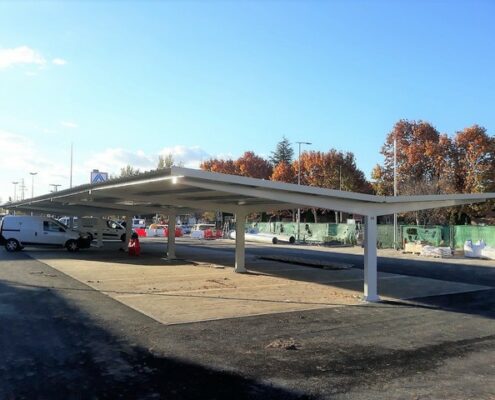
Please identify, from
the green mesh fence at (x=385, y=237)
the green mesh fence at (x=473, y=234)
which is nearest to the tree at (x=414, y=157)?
the green mesh fence at (x=385, y=237)

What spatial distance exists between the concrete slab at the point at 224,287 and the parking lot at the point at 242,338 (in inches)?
2.4

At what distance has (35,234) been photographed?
27.7 m

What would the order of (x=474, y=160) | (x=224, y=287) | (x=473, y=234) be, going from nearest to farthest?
(x=224, y=287) → (x=473, y=234) → (x=474, y=160)

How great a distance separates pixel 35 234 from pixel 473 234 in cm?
2605

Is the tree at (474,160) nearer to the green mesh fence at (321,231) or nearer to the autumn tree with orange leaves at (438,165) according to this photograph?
the autumn tree with orange leaves at (438,165)

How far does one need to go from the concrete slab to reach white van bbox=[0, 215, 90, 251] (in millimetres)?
6101

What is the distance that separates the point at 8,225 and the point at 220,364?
934 inches

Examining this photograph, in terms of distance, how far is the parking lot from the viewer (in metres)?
6.04

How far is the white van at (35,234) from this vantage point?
27.2 m

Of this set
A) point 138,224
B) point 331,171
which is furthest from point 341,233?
point 138,224

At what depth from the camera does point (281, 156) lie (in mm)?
97000

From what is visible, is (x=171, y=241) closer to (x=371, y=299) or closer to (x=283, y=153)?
(x=371, y=299)

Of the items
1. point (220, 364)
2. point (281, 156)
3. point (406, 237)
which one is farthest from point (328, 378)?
point (281, 156)

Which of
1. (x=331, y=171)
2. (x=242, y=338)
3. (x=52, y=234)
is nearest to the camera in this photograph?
(x=242, y=338)
